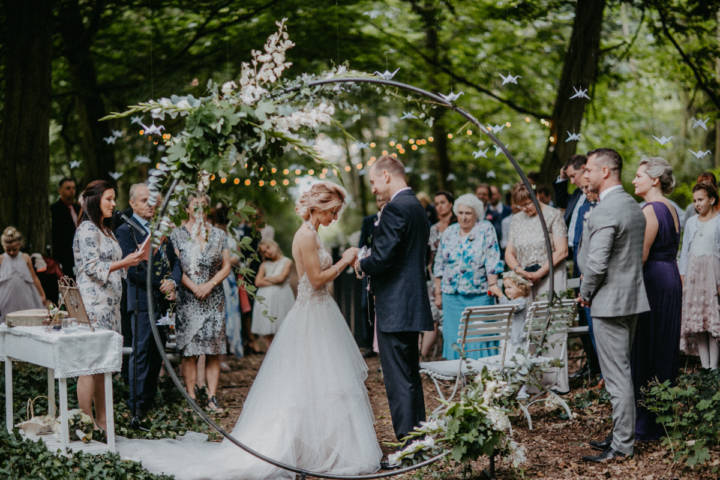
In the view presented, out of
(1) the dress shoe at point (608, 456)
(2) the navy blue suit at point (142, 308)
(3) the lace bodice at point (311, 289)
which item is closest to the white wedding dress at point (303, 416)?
(3) the lace bodice at point (311, 289)

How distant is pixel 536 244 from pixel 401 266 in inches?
108

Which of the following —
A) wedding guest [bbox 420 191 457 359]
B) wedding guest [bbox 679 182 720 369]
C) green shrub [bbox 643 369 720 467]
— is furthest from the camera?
wedding guest [bbox 420 191 457 359]

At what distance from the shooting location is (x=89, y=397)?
587 cm

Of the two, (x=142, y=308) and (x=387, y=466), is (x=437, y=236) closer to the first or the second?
(x=142, y=308)

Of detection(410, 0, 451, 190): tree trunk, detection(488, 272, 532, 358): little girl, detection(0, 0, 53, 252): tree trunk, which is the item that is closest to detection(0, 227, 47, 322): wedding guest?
detection(0, 0, 53, 252): tree trunk

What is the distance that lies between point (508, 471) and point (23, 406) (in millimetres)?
4379

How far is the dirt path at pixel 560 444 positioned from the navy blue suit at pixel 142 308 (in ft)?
2.66

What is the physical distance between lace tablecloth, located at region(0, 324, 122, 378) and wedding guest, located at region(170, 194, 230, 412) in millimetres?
1559

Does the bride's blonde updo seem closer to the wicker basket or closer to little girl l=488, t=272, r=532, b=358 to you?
the wicker basket

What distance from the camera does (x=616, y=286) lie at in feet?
16.8

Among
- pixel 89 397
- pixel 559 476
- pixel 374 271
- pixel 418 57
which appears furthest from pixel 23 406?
pixel 418 57

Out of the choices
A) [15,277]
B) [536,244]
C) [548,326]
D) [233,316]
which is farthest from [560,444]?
[15,277]

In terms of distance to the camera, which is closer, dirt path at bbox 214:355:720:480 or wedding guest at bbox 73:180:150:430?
dirt path at bbox 214:355:720:480

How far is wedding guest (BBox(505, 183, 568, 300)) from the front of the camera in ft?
24.8
